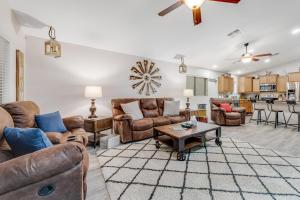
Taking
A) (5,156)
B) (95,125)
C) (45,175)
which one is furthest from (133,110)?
(45,175)

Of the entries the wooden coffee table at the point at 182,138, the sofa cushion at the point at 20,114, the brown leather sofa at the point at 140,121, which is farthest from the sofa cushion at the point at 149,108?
the sofa cushion at the point at 20,114

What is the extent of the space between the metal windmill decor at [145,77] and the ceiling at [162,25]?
0.34 meters

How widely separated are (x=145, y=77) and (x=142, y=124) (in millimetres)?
1931

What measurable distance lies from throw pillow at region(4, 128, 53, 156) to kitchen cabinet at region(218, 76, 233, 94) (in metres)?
7.89

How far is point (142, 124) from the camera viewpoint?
3.63 meters

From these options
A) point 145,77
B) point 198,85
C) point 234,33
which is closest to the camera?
point 234,33

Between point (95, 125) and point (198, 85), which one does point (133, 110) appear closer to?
point (95, 125)

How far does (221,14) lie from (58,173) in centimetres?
373

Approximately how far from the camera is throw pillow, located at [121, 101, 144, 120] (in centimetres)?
395

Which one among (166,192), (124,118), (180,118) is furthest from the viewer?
(180,118)

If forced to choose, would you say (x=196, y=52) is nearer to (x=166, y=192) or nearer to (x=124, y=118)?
(x=124, y=118)

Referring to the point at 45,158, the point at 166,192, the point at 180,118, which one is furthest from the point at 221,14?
the point at 45,158

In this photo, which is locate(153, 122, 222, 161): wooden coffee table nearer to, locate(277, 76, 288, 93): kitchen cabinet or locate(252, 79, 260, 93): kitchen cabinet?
locate(277, 76, 288, 93): kitchen cabinet

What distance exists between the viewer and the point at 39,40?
326cm
